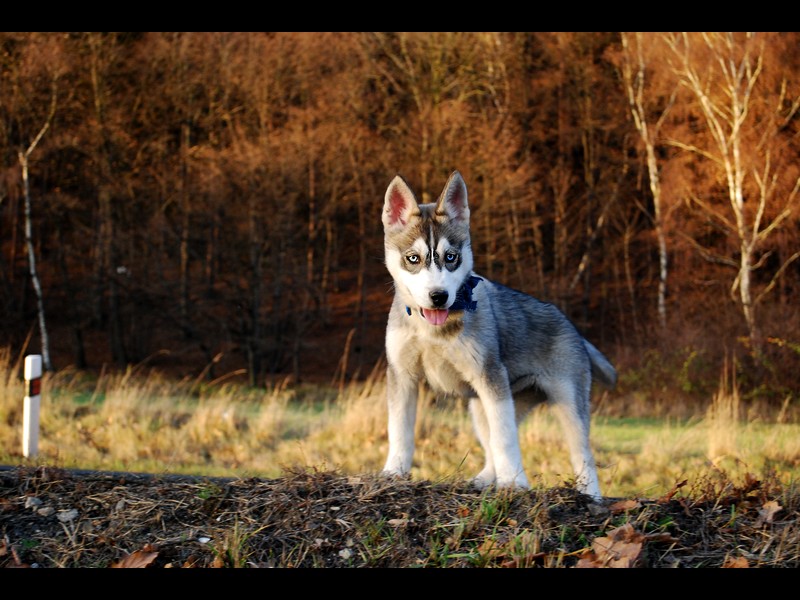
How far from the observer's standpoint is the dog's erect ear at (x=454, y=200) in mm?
5359

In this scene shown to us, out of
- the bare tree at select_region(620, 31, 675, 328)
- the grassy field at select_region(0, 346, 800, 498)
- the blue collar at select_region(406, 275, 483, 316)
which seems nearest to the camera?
the blue collar at select_region(406, 275, 483, 316)

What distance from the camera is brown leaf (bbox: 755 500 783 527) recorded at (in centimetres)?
469

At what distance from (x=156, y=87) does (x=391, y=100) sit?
7969mm

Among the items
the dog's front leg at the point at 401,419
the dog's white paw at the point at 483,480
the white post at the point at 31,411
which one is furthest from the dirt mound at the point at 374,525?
the white post at the point at 31,411

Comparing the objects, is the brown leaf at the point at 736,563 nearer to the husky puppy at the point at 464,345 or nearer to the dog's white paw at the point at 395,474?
the husky puppy at the point at 464,345

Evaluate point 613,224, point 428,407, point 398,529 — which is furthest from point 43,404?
point 613,224

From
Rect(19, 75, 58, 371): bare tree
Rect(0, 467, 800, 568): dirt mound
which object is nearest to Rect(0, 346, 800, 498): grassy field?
Rect(0, 467, 800, 568): dirt mound

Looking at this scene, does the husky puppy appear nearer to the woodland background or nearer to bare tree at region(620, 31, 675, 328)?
the woodland background

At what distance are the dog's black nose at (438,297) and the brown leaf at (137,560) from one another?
203 centimetres

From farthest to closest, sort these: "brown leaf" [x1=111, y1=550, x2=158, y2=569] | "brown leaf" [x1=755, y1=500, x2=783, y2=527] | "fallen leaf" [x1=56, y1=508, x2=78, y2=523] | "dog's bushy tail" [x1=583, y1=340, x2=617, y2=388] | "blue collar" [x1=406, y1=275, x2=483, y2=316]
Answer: "dog's bushy tail" [x1=583, y1=340, x2=617, y2=388], "blue collar" [x1=406, y1=275, x2=483, y2=316], "fallen leaf" [x1=56, y1=508, x2=78, y2=523], "brown leaf" [x1=755, y1=500, x2=783, y2=527], "brown leaf" [x1=111, y1=550, x2=158, y2=569]

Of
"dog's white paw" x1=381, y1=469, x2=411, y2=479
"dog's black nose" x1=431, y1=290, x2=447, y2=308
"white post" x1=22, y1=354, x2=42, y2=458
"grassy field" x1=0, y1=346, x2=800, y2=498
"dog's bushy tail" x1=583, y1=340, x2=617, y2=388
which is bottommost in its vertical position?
"grassy field" x1=0, y1=346, x2=800, y2=498

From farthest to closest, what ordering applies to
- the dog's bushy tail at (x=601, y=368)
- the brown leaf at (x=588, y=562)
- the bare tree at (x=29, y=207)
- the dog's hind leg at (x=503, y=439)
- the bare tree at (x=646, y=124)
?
the bare tree at (x=646, y=124) → the bare tree at (x=29, y=207) → the dog's bushy tail at (x=601, y=368) → the dog's hind leg at (x=503, y=439) → the brown leaf at (x=588, y=562)

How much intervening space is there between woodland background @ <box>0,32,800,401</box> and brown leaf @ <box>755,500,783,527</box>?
17.0m

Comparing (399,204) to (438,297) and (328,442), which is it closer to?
(438,297)
